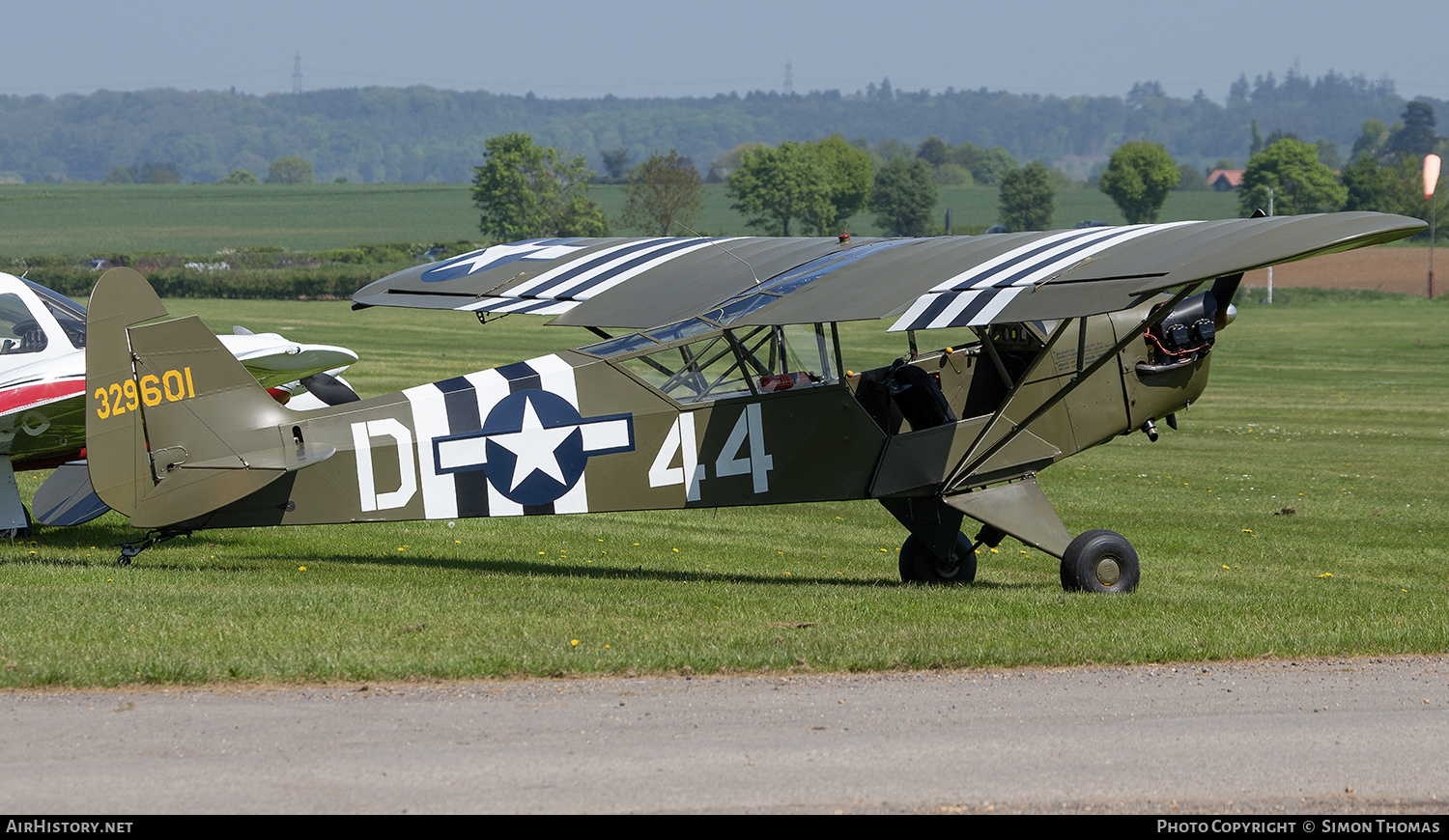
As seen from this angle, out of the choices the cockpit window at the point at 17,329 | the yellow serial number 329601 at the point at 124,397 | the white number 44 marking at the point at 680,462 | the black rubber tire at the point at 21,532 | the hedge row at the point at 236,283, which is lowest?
the hedge row at the point at 236,283

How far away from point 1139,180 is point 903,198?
25754mm

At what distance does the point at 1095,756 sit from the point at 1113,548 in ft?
14.0

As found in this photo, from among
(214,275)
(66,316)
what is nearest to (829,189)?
(214,275)

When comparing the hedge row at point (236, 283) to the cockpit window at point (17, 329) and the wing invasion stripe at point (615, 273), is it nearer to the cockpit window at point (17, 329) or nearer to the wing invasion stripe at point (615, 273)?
the cockpit window at point (17, 329)

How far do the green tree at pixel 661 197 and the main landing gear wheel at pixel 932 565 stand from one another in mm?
84138

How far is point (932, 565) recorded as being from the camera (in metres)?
10.7

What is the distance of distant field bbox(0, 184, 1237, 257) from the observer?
10525 centimetres

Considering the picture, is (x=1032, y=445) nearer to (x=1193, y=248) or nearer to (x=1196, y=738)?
(x=1193, y=248)

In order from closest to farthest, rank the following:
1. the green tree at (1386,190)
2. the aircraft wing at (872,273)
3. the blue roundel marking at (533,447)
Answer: the aircraft wing at (872,273), the blue roundel marking at (533,447), the green tree at (1386,190)

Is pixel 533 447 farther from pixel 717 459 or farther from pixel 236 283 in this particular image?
pixel 236 283

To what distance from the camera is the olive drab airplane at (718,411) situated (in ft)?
29.7

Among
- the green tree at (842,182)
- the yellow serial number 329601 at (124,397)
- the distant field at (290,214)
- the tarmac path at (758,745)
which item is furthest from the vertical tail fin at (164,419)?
the green tree at (842,182)

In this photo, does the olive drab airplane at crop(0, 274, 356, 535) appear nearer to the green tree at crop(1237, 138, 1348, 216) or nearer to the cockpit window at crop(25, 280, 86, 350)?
the cockpit window at crop(25, 280, 86, 350)

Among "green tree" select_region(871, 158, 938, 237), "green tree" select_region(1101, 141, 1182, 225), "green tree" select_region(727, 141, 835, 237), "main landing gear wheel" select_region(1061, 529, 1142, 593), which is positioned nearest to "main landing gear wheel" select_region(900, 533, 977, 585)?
"main landing gear wheel" select_region(1061, 529, 1142, 593)
